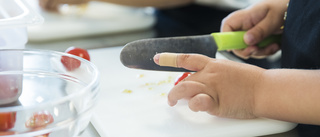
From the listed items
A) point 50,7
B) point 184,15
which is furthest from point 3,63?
point 184,15

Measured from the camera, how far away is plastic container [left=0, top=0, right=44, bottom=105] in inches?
21.2

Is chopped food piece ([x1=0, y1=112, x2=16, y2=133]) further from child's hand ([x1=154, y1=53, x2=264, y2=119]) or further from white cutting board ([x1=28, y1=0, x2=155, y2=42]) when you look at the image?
white cutting board ([x1=28, y1=0, x2=155, y2=42])

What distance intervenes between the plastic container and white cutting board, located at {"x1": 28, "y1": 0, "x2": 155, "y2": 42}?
46 centimetres

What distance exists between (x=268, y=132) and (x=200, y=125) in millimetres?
97

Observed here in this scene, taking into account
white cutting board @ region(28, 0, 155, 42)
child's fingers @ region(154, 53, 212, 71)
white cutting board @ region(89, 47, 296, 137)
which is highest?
child's fingers @ region(154, 53, 212, 71)

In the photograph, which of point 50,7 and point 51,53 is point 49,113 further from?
point 50,7

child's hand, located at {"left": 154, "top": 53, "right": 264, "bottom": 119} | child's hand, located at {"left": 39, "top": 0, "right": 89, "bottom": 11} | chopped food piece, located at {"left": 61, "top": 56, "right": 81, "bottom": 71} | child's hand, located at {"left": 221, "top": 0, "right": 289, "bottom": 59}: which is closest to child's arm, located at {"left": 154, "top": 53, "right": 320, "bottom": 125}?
child's hand, located at {"left": 154, "top": 53, "right": 264, "bottom": 119}

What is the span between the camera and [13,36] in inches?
24.4

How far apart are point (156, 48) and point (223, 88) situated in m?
0.15

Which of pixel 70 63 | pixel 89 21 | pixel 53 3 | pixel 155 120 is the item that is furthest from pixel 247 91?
pixel 53 3

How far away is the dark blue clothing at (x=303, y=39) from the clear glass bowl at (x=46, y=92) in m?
0.32

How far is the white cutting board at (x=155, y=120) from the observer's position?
58cm

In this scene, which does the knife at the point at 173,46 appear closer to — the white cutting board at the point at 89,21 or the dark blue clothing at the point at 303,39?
the dark blue clothing at the point at 303,39

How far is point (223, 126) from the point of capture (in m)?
0.59
